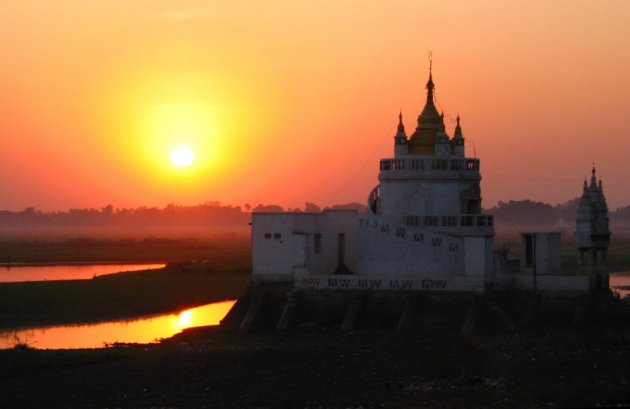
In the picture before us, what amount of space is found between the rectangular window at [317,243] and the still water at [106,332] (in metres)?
8.23

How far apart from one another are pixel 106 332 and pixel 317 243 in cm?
1155

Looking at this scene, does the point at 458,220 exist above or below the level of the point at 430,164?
below

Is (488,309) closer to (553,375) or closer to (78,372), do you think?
(553,375)

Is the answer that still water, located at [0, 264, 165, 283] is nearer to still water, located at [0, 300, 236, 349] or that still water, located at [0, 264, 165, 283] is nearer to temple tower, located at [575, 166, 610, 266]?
still water, located at [0, 300, 236, 349]

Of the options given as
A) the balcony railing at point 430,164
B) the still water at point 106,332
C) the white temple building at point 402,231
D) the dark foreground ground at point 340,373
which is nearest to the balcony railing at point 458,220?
the white temple building at point 402,231

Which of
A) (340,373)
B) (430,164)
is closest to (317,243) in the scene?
(430,164)

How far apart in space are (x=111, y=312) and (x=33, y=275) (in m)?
36.7

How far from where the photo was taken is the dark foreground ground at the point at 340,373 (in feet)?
120

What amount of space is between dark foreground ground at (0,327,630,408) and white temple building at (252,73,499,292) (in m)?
4.76

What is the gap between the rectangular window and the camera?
2307 inches

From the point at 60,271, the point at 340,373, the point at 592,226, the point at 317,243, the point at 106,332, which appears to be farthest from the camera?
the point at 60,271

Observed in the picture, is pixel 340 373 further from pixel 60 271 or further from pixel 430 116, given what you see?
pixel 60 271

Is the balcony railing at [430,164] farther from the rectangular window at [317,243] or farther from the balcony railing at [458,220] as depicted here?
the rectangular window at [317,243]

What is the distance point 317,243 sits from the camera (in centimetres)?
5900
